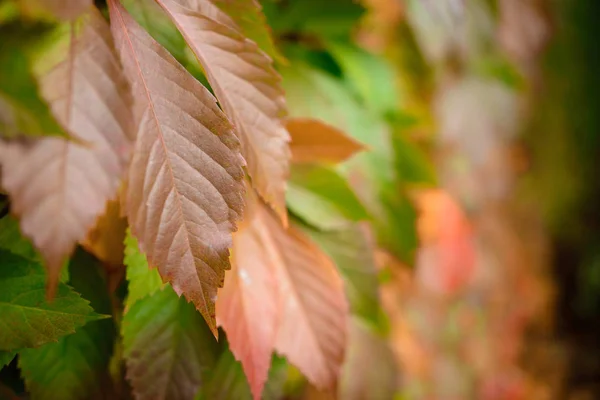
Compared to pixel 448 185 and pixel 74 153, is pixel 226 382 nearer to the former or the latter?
pixel 74 153

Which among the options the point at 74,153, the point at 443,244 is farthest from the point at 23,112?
the point at 443,244

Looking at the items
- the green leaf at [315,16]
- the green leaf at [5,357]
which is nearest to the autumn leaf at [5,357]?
the green leaf at [5,357]

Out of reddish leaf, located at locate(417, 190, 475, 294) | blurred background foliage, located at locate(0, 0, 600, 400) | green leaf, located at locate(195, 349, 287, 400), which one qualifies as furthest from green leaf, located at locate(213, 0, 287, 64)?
reddish leaf, located at locate(417, 190, 475, 294)

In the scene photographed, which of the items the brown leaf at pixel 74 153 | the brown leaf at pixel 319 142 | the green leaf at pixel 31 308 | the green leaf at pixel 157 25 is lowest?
the green leaf at pixel 31 308

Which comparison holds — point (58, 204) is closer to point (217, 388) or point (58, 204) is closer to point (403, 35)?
point (217, 388)

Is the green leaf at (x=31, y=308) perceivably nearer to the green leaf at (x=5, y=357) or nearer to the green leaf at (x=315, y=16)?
the green leaf at (x=5, y=357)

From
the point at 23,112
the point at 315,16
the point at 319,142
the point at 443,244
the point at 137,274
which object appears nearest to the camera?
the point at 23,112
